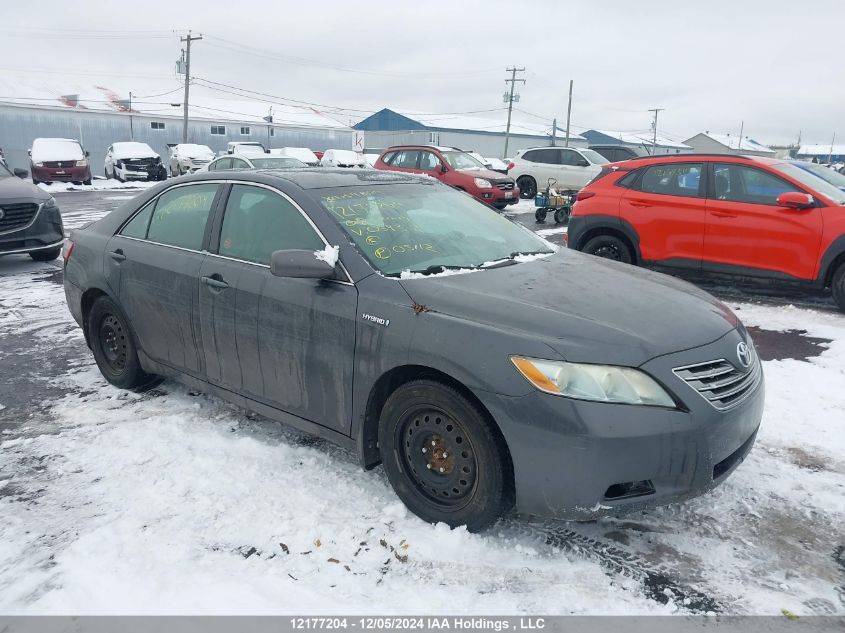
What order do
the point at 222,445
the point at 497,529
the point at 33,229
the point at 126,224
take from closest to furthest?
the point at 497,529, the point at 222,445, the point at 126,224, the point at 33,229

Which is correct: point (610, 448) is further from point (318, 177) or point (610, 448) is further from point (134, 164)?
point (134, 164)

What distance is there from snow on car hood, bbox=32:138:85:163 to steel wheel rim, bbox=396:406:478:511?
2517 centimetres

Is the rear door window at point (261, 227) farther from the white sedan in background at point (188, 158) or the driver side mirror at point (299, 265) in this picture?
the white sedan in background at point (188, 158)

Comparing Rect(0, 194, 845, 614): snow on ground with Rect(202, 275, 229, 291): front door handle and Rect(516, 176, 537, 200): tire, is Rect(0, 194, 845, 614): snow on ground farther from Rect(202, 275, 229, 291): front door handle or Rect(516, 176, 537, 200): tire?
Rect(516, 176, 537, 200): tire

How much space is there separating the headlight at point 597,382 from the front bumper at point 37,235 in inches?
335

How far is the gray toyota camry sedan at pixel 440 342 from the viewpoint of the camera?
8.30ft

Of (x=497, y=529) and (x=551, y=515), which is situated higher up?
(x=551, y=515)

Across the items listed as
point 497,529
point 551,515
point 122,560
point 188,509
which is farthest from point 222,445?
point 551,515

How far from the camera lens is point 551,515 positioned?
2.62 m

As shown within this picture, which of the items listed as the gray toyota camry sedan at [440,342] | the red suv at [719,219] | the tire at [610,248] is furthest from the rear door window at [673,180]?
the gray toyota camry sedan at [440,342]

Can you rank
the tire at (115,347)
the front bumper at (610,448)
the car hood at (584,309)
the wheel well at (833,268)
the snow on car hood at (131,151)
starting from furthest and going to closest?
the snow on car hood at (131,151) < the wheel well at (833,268) < the tire at (115,347) < the car hood at (584,309) < the front bumper at (610,448)

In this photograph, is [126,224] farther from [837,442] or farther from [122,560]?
[837,442]

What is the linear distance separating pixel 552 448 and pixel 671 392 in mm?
535

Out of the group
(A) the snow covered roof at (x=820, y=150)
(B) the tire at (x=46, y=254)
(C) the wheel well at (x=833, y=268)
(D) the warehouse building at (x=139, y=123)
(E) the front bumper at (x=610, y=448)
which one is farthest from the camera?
(A) the snow covered roof at (x=820, y=150)
